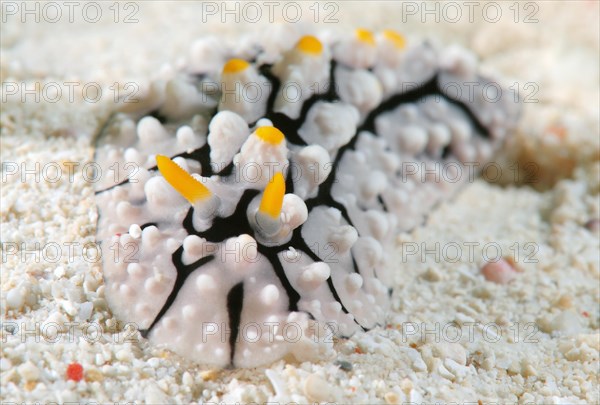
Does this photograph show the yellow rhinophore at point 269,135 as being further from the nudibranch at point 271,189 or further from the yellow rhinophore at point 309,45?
the yellow rhinophore at point 309,45

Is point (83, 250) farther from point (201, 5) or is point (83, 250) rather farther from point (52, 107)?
point (201, 5)

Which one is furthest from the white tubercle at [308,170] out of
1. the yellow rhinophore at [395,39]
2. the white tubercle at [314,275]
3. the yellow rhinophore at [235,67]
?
the yellow rhinophore at [395,39]

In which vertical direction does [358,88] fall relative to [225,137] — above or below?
above

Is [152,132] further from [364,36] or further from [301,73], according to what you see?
[364,36]

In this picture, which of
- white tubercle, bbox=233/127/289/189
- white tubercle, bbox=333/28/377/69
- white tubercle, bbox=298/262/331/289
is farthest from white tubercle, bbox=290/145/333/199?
white tubercle, bbox=333/28/377/69

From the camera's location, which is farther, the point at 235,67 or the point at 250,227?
the point at 235,67

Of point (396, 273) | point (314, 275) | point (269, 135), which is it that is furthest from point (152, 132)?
point (396, 273)

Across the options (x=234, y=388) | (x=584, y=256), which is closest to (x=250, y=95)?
(x=234, y=388)
